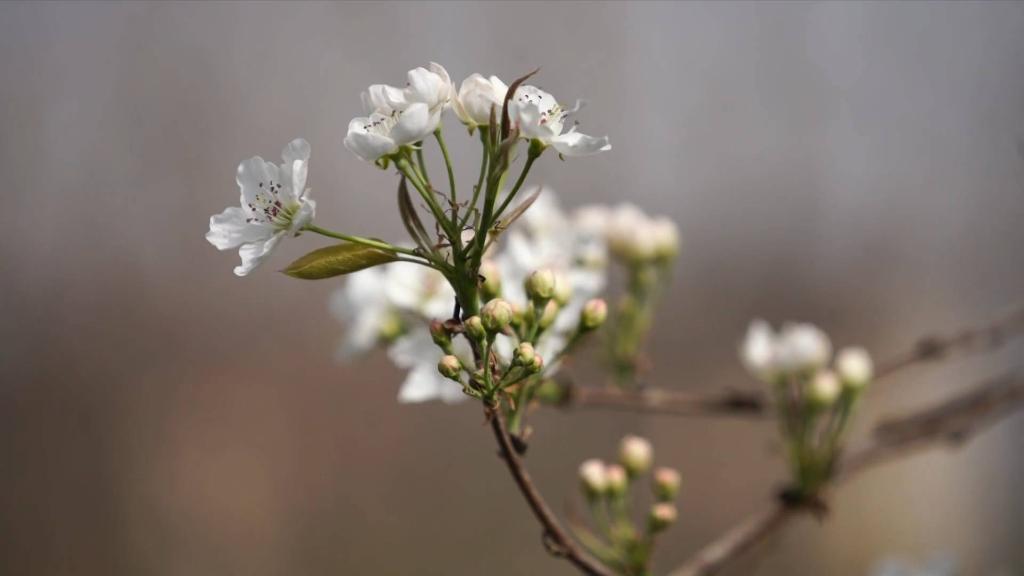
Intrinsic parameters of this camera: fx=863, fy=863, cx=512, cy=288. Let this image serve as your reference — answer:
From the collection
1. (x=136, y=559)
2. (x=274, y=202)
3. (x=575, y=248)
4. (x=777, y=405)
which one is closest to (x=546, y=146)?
(x=274, y=202)

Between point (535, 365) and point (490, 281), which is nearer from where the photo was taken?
point (535, 365)

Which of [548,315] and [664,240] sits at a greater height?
[664,240]

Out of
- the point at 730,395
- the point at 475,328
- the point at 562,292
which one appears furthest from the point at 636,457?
the point at 475,328

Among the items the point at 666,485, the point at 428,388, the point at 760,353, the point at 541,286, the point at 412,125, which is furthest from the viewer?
the point at 760,353

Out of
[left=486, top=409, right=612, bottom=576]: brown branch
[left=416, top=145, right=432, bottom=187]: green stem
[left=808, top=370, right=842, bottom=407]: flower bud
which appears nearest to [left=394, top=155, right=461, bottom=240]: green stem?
[left=416, top=145, right=432, bottom=187]: green stem

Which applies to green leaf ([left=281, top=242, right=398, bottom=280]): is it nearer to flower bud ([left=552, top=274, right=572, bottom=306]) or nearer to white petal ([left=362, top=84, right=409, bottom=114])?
white petal ([left=362, top=84, right=409, bottom=114])

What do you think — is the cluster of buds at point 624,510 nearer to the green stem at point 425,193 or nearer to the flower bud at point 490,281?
the flower bud at point 490,281

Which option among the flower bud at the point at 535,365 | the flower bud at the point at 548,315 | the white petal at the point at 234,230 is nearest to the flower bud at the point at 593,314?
the flower bud at the point at 548,315

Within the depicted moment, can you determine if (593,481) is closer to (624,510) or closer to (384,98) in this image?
(624,510)
